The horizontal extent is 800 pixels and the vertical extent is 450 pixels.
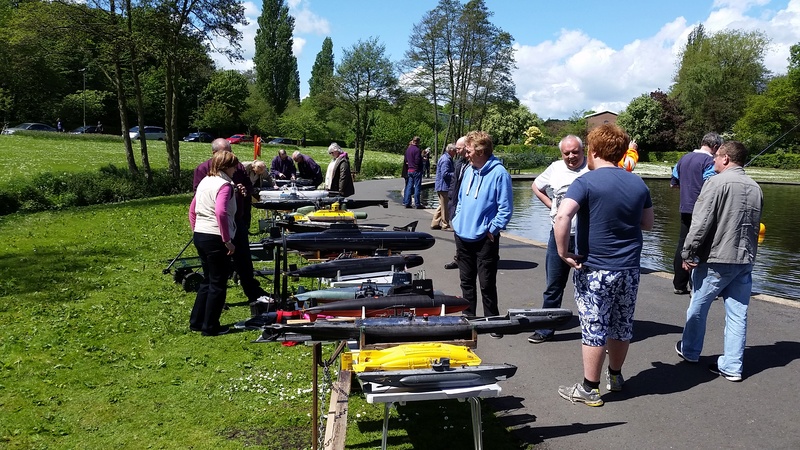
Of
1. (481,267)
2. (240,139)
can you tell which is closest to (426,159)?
(481,267)

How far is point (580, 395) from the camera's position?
15.4 ft

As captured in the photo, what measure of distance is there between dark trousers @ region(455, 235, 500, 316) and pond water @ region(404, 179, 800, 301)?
573 centimetres

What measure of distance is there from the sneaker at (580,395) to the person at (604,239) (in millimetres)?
12

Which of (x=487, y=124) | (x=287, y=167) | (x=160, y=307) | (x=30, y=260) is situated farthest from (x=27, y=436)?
(x=487, y=124)

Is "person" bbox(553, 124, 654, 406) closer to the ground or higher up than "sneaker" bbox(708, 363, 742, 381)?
higher up

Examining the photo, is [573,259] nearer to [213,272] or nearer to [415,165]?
[213,272]

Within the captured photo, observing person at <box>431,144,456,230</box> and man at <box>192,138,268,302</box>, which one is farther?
person at <box>431,144,456,230</box>

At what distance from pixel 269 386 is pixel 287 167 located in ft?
40.3

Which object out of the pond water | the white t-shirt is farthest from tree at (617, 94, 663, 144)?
→ the white t-shirt

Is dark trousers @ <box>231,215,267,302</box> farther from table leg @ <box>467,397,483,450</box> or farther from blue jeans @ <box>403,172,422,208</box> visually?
blue jeans @ <box>403,172,422,208</box>

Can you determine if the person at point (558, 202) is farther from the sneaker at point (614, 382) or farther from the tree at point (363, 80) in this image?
the tree at point (363, 80)

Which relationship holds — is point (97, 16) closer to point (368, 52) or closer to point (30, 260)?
point (30, 260)

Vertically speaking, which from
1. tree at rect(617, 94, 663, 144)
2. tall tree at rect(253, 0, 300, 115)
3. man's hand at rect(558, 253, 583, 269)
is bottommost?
man's hand at rect(558, 253, 583, 269)

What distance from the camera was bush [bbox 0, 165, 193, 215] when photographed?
61.9ft
